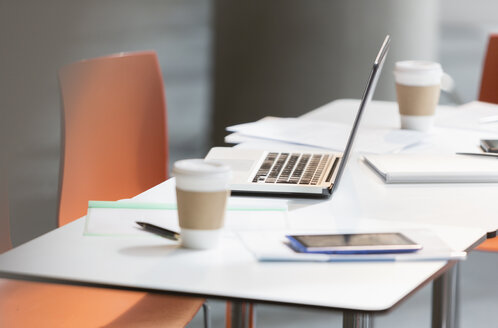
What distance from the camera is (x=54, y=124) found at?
2.72 metres

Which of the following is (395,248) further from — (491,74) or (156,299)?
(491,74)

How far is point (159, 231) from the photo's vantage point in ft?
3.75

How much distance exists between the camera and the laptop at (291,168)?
1.35 metres

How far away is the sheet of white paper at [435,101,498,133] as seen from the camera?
6.62 ft

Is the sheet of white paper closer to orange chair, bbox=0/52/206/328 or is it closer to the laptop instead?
the laptop

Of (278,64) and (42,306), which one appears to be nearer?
(42,306)

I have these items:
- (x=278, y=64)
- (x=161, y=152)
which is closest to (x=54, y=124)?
(x=161, y=152)

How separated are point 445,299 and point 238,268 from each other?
1.14 m

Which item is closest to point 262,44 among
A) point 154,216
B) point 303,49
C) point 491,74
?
point 303,49

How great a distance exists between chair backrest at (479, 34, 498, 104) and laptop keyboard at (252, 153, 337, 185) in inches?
48.5

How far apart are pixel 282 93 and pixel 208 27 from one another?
533 mm

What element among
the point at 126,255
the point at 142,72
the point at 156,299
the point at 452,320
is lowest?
the point at 452,320

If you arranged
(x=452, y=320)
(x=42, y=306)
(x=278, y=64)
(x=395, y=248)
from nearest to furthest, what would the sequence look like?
1. (x=395, y=248)
2. (x=42, y=306)
3. (x=452, y=320)
4. (x=278, y=64)

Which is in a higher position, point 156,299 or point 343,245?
point 343,245
